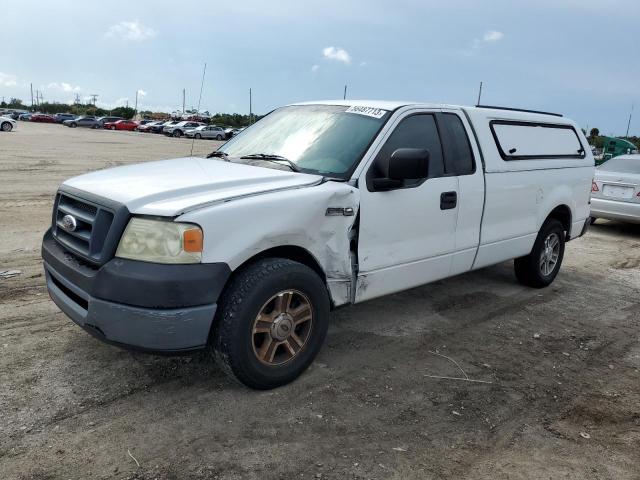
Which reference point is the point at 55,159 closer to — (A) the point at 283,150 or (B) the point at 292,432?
(A) the point at 283,150

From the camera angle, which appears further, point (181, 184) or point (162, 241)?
point (181, 184)

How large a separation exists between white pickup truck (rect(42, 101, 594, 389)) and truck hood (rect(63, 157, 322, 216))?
13mm

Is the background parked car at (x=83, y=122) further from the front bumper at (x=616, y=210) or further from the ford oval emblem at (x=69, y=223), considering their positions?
the ford oval emblem at (x=69, y=223)

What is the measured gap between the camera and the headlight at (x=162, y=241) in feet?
9.96

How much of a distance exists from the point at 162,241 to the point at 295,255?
955 mm

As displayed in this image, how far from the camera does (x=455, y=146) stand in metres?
4.74

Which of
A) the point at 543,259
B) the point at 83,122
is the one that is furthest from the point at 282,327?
the point at 83,122

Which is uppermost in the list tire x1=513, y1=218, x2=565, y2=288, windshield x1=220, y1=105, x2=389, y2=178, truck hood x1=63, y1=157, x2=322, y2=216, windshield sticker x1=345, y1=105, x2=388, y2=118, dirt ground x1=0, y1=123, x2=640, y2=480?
windshield sticker x1=345, y1=105, x2=388, y2=118

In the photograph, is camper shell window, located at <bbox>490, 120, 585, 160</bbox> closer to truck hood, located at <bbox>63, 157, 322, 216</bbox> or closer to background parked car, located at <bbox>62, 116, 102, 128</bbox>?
truck hood, located at <bbox>63, 157, 322, 216</bbox>

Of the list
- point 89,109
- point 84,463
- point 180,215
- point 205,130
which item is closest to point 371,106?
point 180,215

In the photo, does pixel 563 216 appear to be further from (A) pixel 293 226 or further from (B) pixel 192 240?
(B) pixel 192 240

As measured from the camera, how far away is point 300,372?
3717 millimetres

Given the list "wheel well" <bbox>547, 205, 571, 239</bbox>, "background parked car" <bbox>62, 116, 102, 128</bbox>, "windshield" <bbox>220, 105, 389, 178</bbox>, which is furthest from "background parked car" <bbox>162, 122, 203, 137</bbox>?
"windshield" <bbox>220, 105, 389, 178</bbox>

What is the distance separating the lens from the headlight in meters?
3.04
